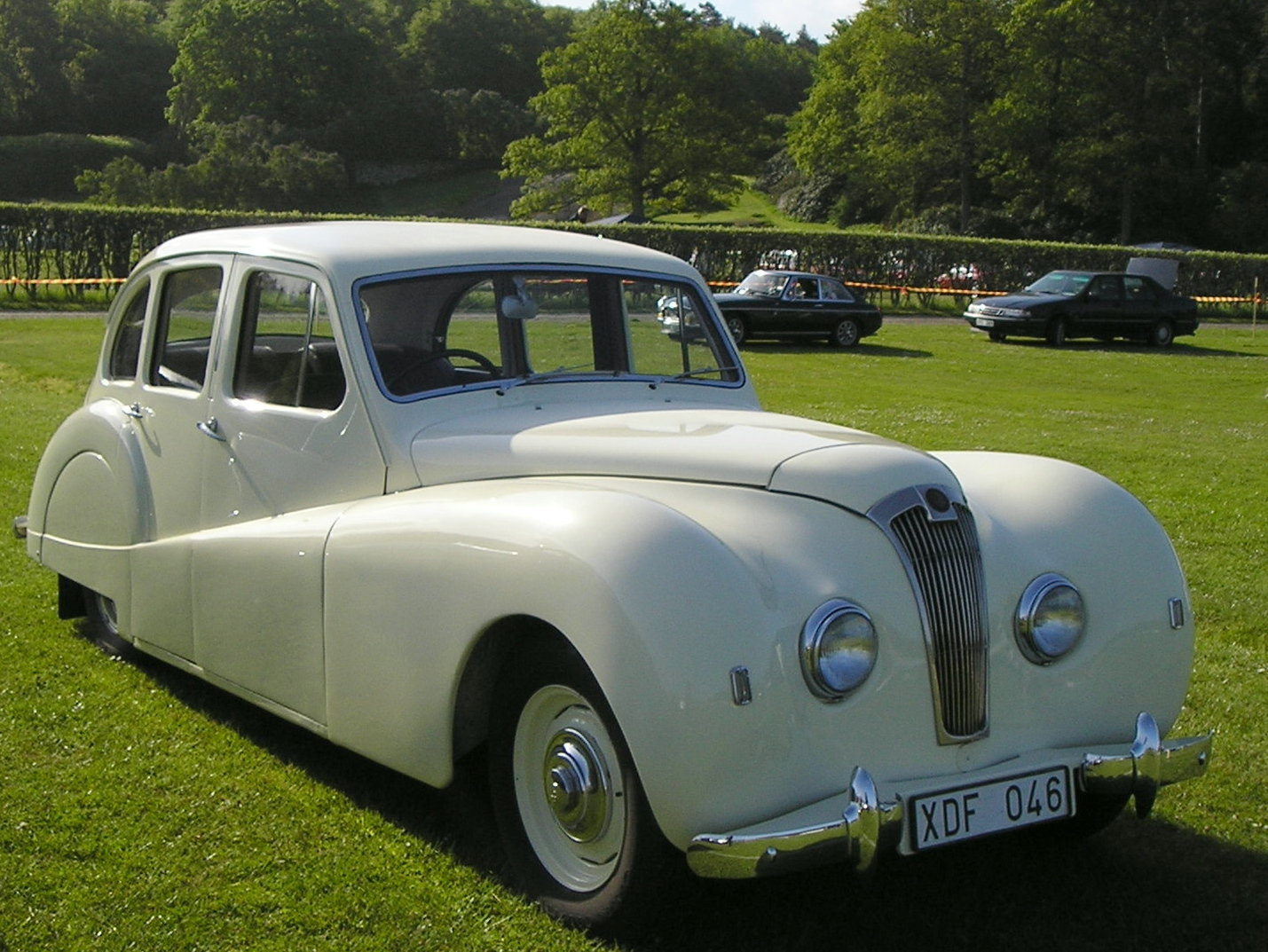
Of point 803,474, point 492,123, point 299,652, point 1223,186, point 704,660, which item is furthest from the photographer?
point 492,123

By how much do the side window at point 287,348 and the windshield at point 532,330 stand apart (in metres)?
0.19

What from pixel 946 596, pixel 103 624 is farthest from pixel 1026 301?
pixel 946 596

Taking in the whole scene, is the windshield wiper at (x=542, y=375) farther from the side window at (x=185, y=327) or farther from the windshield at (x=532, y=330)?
the side window at (x=185, y=327)

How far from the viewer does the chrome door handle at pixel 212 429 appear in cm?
517

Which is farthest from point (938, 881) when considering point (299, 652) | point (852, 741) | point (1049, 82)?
point (1049, 82)

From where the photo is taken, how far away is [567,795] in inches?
138

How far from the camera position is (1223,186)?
65.2 m

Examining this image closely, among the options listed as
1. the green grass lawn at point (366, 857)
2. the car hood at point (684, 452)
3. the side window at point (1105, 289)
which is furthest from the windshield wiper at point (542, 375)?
the side window at point (1105, 289)

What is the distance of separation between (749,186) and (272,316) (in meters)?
85.5

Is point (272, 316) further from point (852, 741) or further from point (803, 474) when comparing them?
point (852, 741)

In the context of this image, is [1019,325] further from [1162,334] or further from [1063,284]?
[1162,334]

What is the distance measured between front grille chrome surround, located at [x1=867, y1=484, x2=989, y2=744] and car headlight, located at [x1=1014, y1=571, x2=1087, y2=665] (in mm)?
153

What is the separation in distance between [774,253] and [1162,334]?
10.1 m

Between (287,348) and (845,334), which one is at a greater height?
(287,348)
